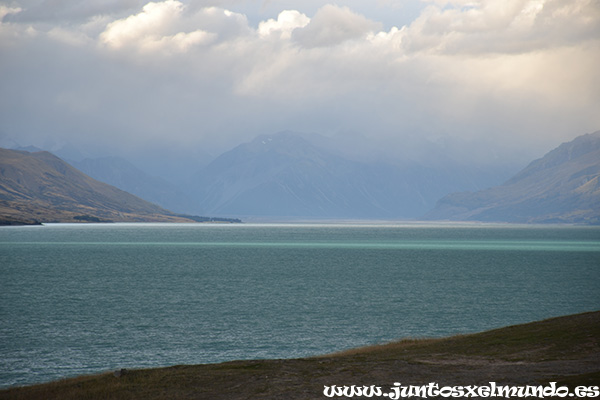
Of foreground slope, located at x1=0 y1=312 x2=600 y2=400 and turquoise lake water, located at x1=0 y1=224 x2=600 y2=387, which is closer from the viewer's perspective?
foreground slope, located at x1=0 y1=312 x2=600 y2=400

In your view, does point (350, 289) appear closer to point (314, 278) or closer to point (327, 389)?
point (314, 278)

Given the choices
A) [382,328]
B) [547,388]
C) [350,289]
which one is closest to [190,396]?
[547,388]

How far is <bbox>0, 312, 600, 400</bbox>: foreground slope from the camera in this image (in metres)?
29.8

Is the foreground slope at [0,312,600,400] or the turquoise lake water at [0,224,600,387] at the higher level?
the foreground slope at [0,312,600,400]

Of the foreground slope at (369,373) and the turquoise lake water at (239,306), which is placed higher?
the foreground slope at (369,373)

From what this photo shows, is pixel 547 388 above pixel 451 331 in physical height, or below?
above

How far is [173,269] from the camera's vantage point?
448ft

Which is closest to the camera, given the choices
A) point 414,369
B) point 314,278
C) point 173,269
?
point 414,369

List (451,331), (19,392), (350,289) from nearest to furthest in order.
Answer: (19,392)
(451,331)
(350,289)

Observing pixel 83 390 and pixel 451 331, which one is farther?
pixel 451 331

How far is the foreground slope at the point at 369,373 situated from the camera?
29.8 meters

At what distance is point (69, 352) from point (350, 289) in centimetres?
5718

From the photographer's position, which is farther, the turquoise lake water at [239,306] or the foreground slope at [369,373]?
the turquoise lake water at [239,306]

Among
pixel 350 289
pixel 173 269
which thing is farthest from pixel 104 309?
pixel 173 269
